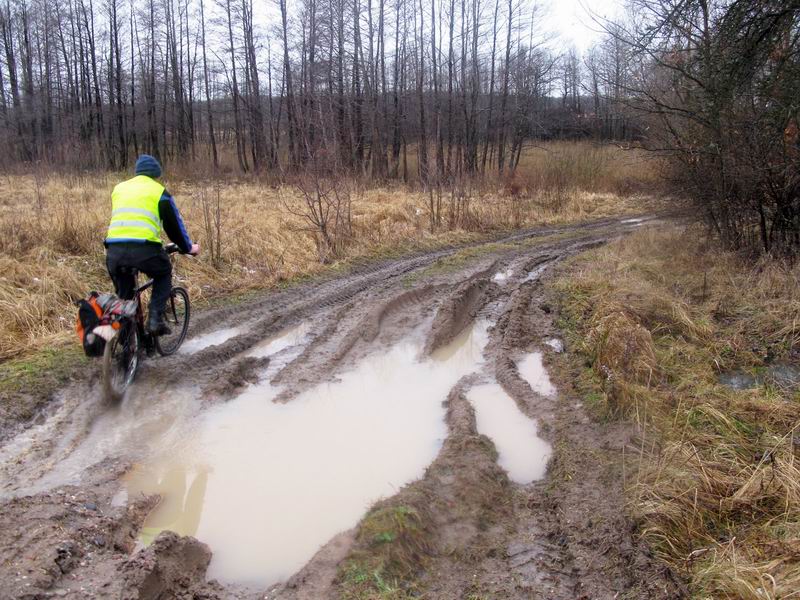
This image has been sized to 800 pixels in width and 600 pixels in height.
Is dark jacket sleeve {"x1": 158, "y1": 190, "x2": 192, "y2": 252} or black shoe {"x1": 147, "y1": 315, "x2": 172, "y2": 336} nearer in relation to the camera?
dark jacket sleeve {"x1": 158, "y1": 190, "x2": 192, "y2": 252}

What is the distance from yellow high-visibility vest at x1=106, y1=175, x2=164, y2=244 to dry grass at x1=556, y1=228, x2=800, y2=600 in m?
4.38

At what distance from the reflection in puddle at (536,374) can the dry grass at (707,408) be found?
48 cm

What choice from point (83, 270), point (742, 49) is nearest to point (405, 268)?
point (83, 270)

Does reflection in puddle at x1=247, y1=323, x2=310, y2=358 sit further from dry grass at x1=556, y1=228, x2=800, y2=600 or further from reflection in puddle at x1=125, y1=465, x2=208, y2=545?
dry grass at x1=556, y1=228, x2=800, y2=600

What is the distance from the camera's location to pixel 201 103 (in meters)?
40.7

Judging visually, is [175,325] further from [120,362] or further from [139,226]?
[139,226]

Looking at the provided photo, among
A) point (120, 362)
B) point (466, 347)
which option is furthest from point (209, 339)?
point (466, 347)

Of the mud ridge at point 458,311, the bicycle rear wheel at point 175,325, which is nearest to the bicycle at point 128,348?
the bicycle rear wheel at point 175,325

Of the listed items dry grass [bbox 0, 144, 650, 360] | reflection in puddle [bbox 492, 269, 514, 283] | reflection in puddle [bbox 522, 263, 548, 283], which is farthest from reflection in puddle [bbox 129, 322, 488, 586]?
reflection in puddle [bbox 522, 263, 548, 283]

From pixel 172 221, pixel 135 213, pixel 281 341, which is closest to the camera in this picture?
pixel 135 213

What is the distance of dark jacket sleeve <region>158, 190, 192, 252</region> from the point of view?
548 centimetres

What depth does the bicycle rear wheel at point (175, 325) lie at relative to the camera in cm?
631

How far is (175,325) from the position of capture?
22.8 ft

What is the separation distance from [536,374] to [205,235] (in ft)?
22.6
